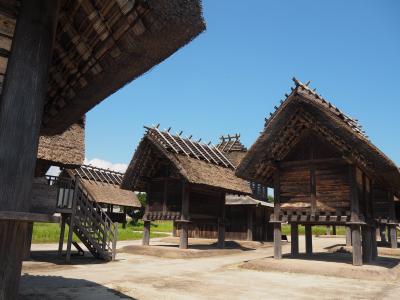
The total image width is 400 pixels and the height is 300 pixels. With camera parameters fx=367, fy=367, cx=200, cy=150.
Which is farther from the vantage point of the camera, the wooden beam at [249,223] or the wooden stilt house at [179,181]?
the wooden beam at [249,223]

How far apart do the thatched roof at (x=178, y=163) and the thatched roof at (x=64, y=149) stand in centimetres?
467

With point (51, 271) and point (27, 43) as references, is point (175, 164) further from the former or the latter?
point (27, 43)

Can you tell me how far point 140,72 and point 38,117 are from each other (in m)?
1.54

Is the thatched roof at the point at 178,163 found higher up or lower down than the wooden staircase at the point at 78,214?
higher up

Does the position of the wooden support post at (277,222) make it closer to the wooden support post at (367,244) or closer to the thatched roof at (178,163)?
the wooden support post at (367,244)

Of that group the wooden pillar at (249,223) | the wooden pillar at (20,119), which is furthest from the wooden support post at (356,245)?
the wooden pillar at (249,223)

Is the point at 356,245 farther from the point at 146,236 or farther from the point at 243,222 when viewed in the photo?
the point at 243,222

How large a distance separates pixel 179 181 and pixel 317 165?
27.0ft

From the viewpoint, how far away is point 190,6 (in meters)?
4.13

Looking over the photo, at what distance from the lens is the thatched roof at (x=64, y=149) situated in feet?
44.8

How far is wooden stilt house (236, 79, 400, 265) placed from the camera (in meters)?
12.2

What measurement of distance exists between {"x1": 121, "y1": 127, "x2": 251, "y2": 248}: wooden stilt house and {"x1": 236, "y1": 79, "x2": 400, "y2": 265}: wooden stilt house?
5062mm

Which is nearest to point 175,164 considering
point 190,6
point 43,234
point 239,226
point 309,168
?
point 309,168

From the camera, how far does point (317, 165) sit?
43.6 feet
